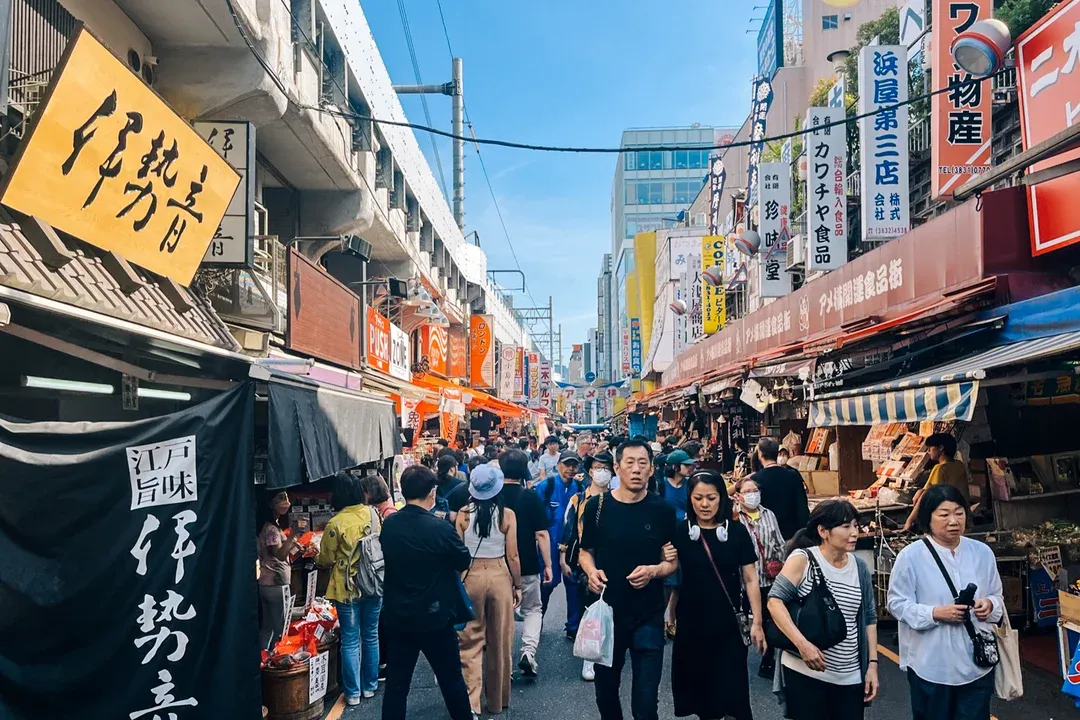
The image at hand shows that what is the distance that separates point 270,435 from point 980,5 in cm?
962

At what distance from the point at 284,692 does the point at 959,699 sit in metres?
4.31

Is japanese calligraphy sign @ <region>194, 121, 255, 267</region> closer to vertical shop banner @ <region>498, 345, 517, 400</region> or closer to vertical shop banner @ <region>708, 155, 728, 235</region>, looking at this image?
vertical shop banner @ <region>708, 155, 728, 235</region>

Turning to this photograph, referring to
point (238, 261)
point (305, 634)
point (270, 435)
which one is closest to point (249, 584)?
point (270, 435)

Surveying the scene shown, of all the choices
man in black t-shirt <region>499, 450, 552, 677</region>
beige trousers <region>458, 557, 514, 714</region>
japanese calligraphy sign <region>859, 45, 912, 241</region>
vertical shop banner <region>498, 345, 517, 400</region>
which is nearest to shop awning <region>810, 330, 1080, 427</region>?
man in black t-shirt <region>499, 450, 552, 677</region>

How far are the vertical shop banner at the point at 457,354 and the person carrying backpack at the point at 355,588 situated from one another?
21987mm

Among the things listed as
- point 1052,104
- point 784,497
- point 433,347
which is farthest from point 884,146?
point 433,347

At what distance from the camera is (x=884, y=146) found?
37.1ft

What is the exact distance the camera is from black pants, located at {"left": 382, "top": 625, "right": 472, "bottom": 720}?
4.94 m

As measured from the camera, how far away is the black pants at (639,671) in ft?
14.5

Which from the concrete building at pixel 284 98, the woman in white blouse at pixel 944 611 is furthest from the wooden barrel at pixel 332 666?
the concrete building at pixel 284 98

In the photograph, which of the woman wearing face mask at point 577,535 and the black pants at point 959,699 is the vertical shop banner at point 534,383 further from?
the black pants at point 959,699

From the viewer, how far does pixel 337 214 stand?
1388 centimetres

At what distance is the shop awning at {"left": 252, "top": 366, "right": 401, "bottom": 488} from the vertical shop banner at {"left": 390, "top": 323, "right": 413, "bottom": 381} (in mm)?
8742

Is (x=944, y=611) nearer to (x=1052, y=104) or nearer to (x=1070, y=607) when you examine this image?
(x=1070, y=607)
